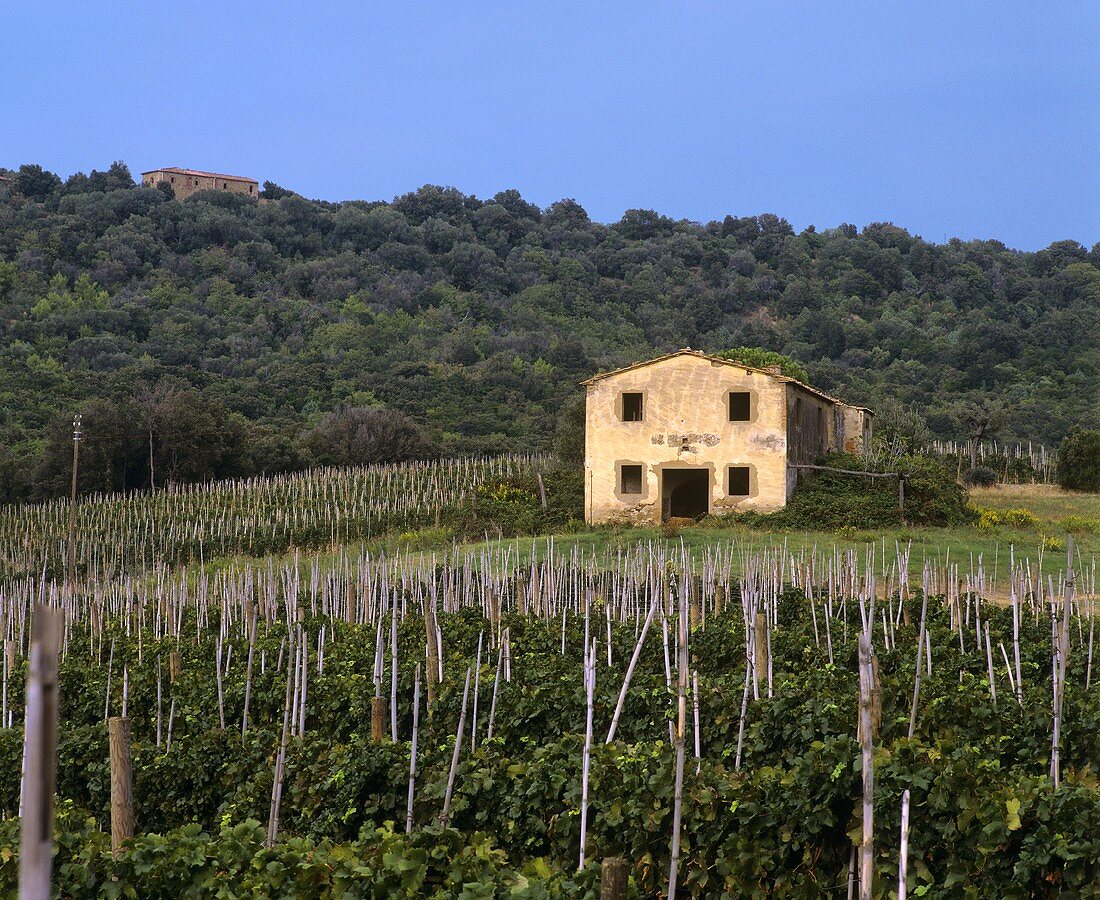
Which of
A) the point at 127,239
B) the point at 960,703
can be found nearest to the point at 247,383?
the point at 127,239

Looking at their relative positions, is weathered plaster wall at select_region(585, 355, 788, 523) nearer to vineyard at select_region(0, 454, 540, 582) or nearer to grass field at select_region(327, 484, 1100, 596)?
grass field at select_region(327, 484, 1100, 596)

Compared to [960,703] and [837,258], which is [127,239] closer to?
[837,258]

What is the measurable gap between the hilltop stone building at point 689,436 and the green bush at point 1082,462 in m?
9.12

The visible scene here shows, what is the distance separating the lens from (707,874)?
668cm

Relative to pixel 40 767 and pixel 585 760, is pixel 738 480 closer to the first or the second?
pixel 585 760

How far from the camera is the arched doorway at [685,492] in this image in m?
31.1

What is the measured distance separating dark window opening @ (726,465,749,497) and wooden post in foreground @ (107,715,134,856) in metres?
23.8

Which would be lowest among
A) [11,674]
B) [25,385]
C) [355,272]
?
[11,674]

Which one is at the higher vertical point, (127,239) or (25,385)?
(127,239)

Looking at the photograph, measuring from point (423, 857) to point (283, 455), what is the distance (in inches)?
1584

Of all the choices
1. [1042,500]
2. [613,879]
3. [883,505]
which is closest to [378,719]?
[613,879]

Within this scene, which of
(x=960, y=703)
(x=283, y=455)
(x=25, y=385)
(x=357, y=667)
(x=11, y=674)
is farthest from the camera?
(x=25, y=385)

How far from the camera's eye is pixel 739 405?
30.8m

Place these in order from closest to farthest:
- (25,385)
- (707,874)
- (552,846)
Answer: (707,874), (552,846), (25,385)
